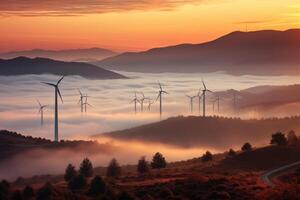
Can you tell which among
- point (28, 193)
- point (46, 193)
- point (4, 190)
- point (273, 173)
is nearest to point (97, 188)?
point (28, 193)

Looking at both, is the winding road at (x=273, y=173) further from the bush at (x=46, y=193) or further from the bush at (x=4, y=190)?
the bush at (x=4, y=190)

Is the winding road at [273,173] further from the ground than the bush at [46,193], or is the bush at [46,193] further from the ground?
the winding road at [273,173]

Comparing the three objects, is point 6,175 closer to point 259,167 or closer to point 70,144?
point 70,144

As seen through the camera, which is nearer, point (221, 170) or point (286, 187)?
point (286, 187)

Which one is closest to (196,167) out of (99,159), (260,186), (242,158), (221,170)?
(221,170)

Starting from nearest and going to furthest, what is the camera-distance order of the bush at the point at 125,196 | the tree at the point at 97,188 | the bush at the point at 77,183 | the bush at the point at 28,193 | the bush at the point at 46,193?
the bush at the point at 125,196 < the bush at the point at 46,193 < the bush at the point at 28,193 < the tree at the point at 97,188 < the bush at the point at 77,183

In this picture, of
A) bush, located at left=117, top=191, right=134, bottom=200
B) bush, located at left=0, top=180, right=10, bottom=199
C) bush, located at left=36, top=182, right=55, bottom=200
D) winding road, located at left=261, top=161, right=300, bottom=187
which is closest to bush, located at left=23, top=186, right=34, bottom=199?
bush, located at left=0, top=180, right=10, bottom=199

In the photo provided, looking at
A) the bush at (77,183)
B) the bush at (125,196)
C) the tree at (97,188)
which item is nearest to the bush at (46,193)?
the tree at (97,188)

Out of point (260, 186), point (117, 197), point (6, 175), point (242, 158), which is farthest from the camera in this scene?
point (6, 175)

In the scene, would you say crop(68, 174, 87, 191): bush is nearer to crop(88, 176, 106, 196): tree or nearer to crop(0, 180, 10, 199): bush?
crop(88, 176, 106, 196): tree
